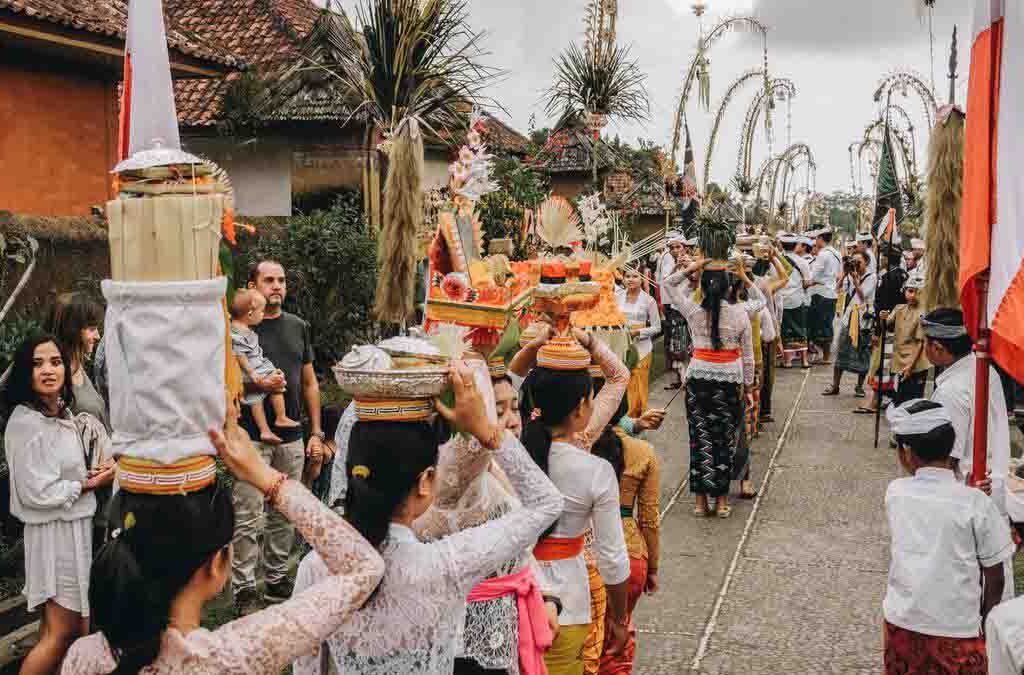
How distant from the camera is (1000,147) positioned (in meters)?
3.51

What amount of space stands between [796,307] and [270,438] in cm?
1054

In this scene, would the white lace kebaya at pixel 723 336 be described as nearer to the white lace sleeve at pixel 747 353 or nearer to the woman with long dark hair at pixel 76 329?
the white lace sleeve at pixel 747 353

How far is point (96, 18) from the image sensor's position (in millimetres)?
10047

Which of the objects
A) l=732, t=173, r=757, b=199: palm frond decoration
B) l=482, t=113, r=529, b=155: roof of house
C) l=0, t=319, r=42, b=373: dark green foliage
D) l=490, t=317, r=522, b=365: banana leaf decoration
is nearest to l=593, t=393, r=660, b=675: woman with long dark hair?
l=490, t=317, r=522, b=365: banana leaf decoration

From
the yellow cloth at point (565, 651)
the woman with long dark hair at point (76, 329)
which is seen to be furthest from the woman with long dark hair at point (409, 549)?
the woman with long dark hair at point (76, 329)

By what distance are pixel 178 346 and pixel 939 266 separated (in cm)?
375

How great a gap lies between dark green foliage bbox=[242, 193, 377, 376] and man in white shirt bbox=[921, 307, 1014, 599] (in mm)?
7004

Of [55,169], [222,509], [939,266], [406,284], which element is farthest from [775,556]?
[55,169]

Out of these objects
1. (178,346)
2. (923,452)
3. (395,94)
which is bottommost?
(923,452)

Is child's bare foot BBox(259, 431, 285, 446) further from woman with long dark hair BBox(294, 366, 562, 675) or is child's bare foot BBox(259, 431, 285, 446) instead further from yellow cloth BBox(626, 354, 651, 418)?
A: woman with long dark hair BBox(294, 366, 562, 675)

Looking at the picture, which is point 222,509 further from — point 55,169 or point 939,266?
→ point 55,169

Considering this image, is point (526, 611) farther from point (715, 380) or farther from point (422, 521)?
point (715, 380)

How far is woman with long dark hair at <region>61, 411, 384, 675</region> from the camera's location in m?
2.00

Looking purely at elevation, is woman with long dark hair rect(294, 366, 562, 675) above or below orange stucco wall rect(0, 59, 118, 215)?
below
